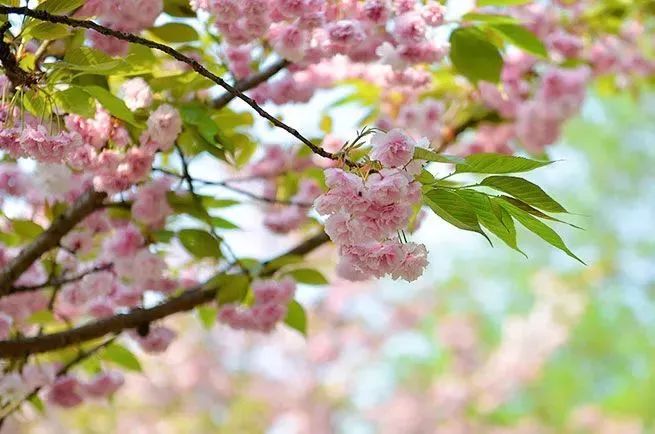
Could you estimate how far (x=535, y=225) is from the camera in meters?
0.88

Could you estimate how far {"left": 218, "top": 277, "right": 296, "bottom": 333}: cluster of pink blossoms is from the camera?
1.49 meters

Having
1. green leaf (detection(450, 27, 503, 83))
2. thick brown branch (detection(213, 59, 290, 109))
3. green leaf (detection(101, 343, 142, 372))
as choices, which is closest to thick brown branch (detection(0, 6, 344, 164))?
thick brown branch (detection(213, 59, 290, 109))

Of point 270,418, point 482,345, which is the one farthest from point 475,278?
point 270,418

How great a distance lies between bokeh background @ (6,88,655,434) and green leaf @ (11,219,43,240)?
3.77 m

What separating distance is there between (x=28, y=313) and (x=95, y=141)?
0.46 meters

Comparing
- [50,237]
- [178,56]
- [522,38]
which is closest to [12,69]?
[178,56]

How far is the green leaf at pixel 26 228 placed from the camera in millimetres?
1446

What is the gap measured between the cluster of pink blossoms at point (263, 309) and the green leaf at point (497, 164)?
2.15 feet

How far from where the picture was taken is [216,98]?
1396 mm

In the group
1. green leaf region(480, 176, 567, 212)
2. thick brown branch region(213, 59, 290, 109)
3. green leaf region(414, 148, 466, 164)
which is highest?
thick brown branch region(213, 59, 290, 109)

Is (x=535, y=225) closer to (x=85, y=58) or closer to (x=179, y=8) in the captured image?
(x=85, y=58)

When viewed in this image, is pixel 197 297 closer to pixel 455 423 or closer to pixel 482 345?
pixel 455 423

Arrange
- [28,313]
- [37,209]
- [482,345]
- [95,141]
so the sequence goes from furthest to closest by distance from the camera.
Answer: [482,345] → [37,209] → [28,313] → [95,141]

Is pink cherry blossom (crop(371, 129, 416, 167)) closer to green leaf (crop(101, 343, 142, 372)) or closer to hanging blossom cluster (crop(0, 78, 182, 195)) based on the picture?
hanging blossom cluster (crop(0, 78, 182, 195))
